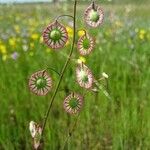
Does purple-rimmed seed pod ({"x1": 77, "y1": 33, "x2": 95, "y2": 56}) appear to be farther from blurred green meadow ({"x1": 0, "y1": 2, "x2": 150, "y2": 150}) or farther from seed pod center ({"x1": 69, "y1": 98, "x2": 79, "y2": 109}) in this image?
blurred green meadow ({"x1": 0, "y1": 2, "x2": 150, "y2": 150})

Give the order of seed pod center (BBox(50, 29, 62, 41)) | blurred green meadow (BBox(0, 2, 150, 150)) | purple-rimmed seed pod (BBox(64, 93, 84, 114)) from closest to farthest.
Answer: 1. seed pod center (BBox(50, 29, 62, 41))
2. purple-rimmed seed pod (BBox(64, 93, 84, 114))
3. blurred green meadow (BBox(0, 2, 150, 150))

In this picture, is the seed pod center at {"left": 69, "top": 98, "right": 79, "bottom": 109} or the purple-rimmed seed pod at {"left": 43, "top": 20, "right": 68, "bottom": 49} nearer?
the purple-rimmed seed pod at {"left": 43, "top": 20, "right": 68, "bottom": 49}

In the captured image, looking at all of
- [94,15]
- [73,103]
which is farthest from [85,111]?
[94,15]

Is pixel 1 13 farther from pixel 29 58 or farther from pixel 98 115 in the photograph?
pixel 98 115

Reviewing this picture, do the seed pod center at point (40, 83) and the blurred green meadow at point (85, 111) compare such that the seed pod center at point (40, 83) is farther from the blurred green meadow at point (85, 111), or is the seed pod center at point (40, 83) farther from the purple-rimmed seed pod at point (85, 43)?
the blurred green meadow at point (85, 111)

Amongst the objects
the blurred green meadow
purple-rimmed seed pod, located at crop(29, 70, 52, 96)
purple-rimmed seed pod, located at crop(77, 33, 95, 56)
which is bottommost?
the blurred green meadow

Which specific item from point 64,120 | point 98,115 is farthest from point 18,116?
point 98,115

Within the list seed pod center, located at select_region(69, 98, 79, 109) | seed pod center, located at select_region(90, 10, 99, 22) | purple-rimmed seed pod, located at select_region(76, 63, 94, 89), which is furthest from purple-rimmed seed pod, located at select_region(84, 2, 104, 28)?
seed pod center, located at select_region(69, 98, 79, 109)
